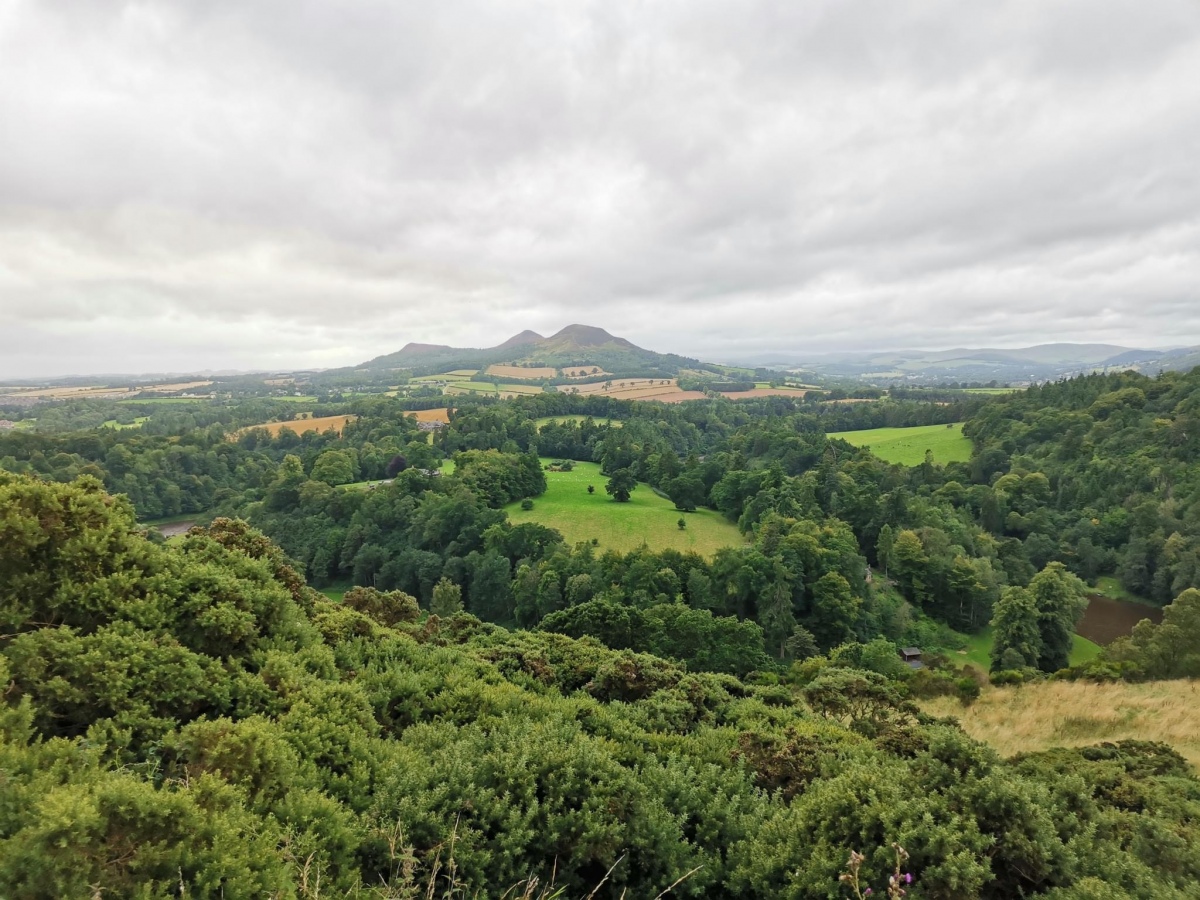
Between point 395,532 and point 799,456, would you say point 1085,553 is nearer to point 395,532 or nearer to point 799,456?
point 799,456

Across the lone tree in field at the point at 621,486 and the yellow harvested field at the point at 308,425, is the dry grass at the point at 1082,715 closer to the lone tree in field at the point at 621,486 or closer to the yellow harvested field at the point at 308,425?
the lone tree in field at the point at 621,486

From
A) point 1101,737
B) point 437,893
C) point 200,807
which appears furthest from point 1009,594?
point 200,807

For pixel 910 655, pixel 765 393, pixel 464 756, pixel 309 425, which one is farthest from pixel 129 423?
pixel 765 393

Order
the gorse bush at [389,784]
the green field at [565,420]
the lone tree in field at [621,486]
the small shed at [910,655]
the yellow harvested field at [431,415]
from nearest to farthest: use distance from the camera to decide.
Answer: the gorse bush at [389,784] → the small shed at [910,655] → the lone tree in field at [621,486] → the green field at [565,420] → the yellow harvested field at [431,415]

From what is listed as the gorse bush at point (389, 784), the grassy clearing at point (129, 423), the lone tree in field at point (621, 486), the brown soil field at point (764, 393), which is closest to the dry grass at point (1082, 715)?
the gorse bush at point (389, 784)

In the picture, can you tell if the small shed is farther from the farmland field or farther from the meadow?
the farmland field

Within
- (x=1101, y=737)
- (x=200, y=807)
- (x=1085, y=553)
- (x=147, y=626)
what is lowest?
(x=1085, y=553)

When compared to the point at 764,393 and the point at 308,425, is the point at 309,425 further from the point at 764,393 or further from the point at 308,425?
the point at 764,393
